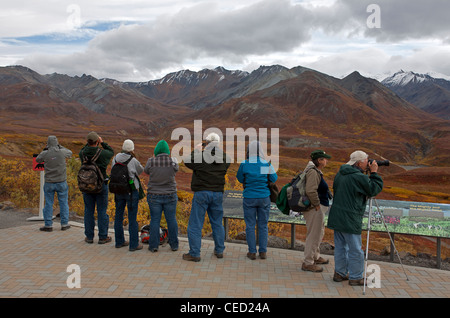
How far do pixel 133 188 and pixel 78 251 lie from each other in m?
1.55

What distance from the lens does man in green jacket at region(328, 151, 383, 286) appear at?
5.32 metres

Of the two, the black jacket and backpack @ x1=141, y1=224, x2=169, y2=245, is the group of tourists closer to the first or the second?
the black jacket

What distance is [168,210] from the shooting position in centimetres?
669

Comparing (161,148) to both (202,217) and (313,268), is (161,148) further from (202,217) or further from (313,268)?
(313,268)

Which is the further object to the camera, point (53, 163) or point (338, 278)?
point (53, 163)

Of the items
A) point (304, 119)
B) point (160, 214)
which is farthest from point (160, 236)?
point (304, 119)

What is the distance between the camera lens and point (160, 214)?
22.2ft

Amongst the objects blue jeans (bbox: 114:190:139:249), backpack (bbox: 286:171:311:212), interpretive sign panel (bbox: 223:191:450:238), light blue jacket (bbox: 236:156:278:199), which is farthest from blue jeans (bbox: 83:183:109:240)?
backpack (bbox: 286:171:311:212)

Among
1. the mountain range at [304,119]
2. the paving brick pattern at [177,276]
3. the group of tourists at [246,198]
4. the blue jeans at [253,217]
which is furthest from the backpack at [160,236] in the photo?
the mountain range at [304,119]

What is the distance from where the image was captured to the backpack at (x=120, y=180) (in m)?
6.58

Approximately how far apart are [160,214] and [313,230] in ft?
8.73

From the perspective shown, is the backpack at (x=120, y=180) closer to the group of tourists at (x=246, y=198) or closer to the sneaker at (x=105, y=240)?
the group of tourists at (x=246, y=198)

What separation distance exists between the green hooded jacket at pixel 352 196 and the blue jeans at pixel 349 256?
0.50ft
